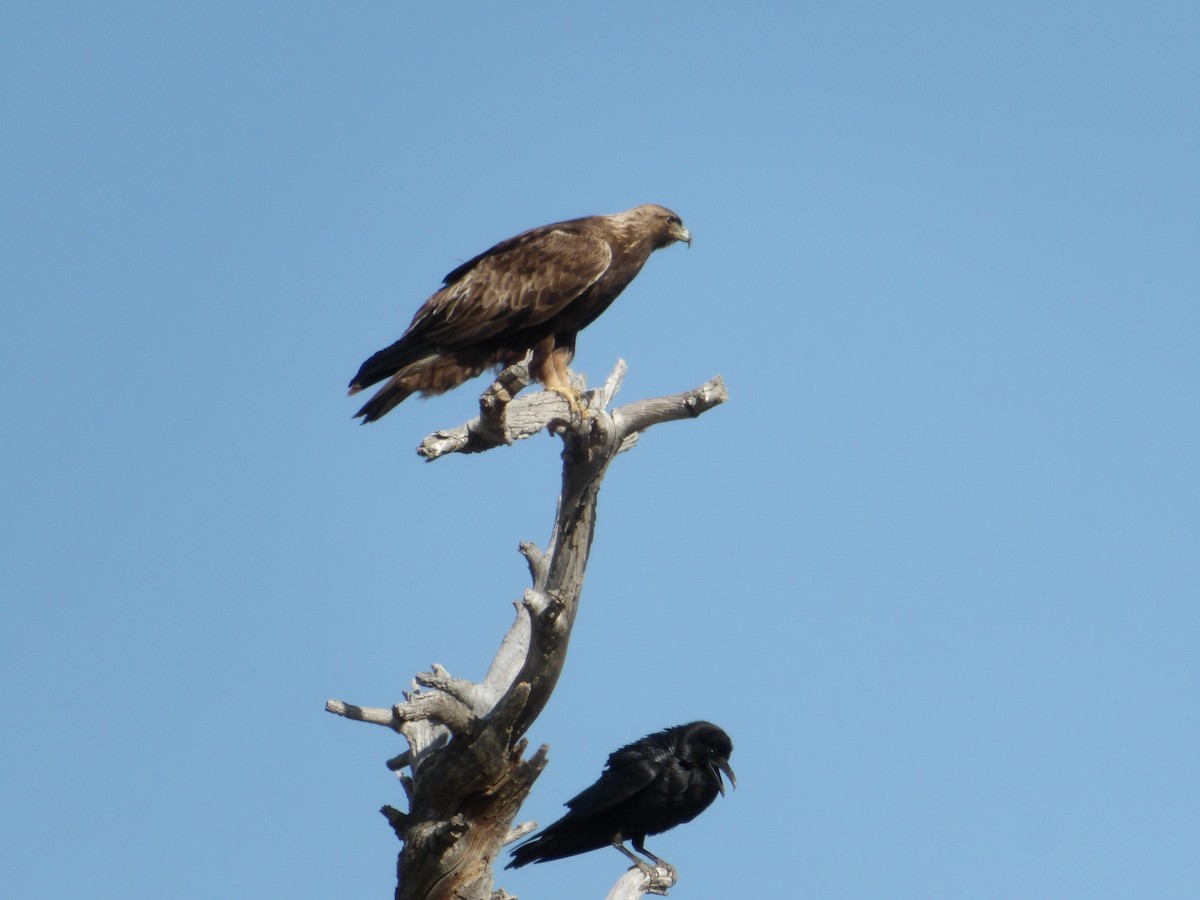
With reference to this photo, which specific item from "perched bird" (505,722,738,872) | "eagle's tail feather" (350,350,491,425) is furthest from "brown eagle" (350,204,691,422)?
"perched bird" (505,722,738,872)

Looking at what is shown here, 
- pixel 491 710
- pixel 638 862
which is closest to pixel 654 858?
pixel 638 862

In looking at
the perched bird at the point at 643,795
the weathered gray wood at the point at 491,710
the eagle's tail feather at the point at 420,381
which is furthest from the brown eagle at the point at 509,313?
the perched bird at the point at 643,795

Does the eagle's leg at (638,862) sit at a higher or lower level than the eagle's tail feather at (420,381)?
lower

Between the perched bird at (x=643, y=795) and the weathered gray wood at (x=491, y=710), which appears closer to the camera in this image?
the weathered gray wood at (x=491, y=710)

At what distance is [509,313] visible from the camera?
8.22 metres

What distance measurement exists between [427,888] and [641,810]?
195cm

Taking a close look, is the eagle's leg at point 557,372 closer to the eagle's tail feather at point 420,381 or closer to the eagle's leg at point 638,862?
the eagle's tail feather at point 420,381

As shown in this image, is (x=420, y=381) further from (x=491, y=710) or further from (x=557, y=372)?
(x=491, y=710)

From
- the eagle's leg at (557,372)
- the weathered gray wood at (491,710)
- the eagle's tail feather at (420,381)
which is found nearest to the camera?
the weathered gray wood at (491,710)

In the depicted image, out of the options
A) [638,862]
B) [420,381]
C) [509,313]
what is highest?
[509,313]

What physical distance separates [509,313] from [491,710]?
2528 mm

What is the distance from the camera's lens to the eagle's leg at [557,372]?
7.58 metres

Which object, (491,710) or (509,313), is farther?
(509,313)

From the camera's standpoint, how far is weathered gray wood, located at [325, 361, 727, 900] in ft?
21.1
